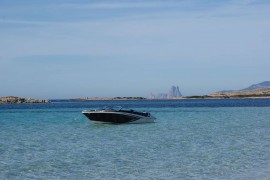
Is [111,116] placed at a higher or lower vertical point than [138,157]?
higher

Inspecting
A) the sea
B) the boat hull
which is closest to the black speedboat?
the boat hull

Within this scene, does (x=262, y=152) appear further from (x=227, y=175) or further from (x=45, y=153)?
(x=45, y=153)

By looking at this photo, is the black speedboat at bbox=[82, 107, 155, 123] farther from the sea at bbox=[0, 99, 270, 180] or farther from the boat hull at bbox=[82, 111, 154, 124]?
the sea at bbox=[0, 99, 270, 180]

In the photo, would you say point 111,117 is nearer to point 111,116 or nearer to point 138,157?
point 111,116

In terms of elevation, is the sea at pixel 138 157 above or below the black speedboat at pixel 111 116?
below

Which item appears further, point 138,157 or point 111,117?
point 111,117

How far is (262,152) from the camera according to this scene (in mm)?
28297

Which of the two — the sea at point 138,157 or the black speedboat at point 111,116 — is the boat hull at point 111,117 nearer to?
the black speedboat at point 111,116

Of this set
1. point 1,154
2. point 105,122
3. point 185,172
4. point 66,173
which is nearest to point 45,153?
point 1,154

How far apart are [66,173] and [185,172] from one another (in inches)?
192

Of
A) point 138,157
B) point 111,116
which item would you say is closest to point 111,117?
point 111,116

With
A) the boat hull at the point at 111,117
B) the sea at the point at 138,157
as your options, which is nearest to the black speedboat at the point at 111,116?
the boat hull at the point at 111,117

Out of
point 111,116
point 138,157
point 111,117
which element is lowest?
point 138,157

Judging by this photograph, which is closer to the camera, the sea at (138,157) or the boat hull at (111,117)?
the sea at (138,157)
